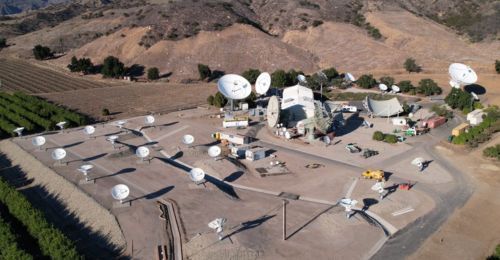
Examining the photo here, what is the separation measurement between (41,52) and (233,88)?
347ft

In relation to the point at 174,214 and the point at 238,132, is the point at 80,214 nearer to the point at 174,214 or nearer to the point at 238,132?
the point at 174,214

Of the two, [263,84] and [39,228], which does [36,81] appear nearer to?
[263,84]

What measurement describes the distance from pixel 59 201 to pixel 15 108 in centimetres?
4666

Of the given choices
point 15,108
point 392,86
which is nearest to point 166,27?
point 15,108

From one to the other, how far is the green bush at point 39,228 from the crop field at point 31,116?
30529mm

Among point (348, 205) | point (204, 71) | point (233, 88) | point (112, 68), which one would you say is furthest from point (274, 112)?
point (112, 68)

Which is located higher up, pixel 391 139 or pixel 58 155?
pixel 58 155

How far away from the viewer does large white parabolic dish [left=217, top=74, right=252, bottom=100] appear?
3322 inches

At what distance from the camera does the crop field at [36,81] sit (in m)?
122

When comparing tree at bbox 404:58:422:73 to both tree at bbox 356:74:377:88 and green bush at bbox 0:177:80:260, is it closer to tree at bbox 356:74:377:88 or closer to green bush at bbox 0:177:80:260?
tree at bbox 356:74:377:88

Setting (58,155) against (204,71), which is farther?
(204,71)

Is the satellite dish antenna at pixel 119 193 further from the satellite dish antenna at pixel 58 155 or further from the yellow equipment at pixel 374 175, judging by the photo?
the yellow equipment at pixel 374 175

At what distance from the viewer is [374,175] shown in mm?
58469

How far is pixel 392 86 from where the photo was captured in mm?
104125
